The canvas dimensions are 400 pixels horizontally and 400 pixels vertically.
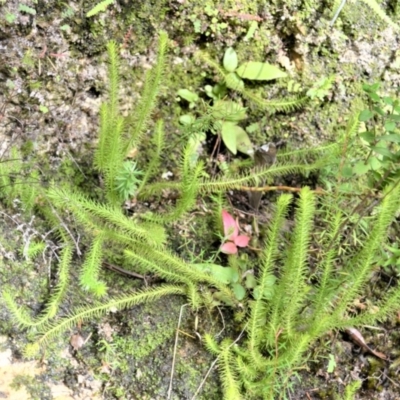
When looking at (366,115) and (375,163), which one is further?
(375,163)

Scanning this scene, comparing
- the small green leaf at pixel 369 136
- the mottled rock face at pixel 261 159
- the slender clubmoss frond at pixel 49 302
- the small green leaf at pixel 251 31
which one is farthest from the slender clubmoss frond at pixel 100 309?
the small green leaf at pixel 251 31

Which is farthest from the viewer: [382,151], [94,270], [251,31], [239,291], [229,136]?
[251,31]

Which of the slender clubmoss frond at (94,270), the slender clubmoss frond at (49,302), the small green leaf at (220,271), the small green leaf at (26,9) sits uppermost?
the small green leaf at (26,9)

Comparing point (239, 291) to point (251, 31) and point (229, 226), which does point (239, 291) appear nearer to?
point (229, 226)

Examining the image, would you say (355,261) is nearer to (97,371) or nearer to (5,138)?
(97,371)

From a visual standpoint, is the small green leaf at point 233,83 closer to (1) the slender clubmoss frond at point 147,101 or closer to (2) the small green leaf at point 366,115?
(1) the slender clubmoss frond at point 147,101

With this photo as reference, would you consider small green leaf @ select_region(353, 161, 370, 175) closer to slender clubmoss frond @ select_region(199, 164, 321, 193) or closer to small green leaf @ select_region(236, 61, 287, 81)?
slender clubmoss frond @ select_region(199, 164, 321, 193)

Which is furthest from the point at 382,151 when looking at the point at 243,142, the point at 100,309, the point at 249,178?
the point at 100,309
